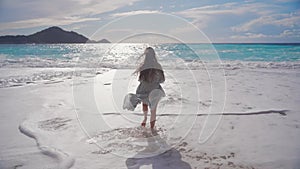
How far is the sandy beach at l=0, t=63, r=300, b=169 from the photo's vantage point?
2760mm

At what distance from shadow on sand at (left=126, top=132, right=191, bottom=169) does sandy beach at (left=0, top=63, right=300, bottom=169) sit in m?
0.01

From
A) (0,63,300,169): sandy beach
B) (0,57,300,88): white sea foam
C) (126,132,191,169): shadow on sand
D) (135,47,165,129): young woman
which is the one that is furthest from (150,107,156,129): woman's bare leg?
(0,57,300,88): white sea foam

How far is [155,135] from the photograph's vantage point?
347 centimetres

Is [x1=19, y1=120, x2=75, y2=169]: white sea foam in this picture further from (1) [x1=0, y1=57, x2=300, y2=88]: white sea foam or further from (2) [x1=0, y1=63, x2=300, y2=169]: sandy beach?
(1) [x1=0, y1=57, x2=300, y2=88]: white sea foam

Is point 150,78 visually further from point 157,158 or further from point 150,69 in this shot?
point 157,158

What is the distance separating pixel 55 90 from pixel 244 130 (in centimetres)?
463

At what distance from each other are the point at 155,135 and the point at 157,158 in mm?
672

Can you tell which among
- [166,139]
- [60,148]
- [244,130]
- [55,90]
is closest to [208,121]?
[244,130]

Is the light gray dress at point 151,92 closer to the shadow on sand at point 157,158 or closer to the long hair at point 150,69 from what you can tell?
the long hair at point 150,69

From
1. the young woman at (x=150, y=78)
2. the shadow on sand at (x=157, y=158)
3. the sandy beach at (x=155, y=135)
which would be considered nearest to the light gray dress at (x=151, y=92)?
the young woman at (x=150, y=78)

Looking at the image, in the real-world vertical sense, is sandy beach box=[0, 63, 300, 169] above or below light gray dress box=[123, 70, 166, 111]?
below

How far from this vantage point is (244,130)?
3.62m

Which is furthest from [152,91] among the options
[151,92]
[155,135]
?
[155,135]

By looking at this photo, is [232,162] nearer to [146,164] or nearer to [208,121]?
[146,164]
